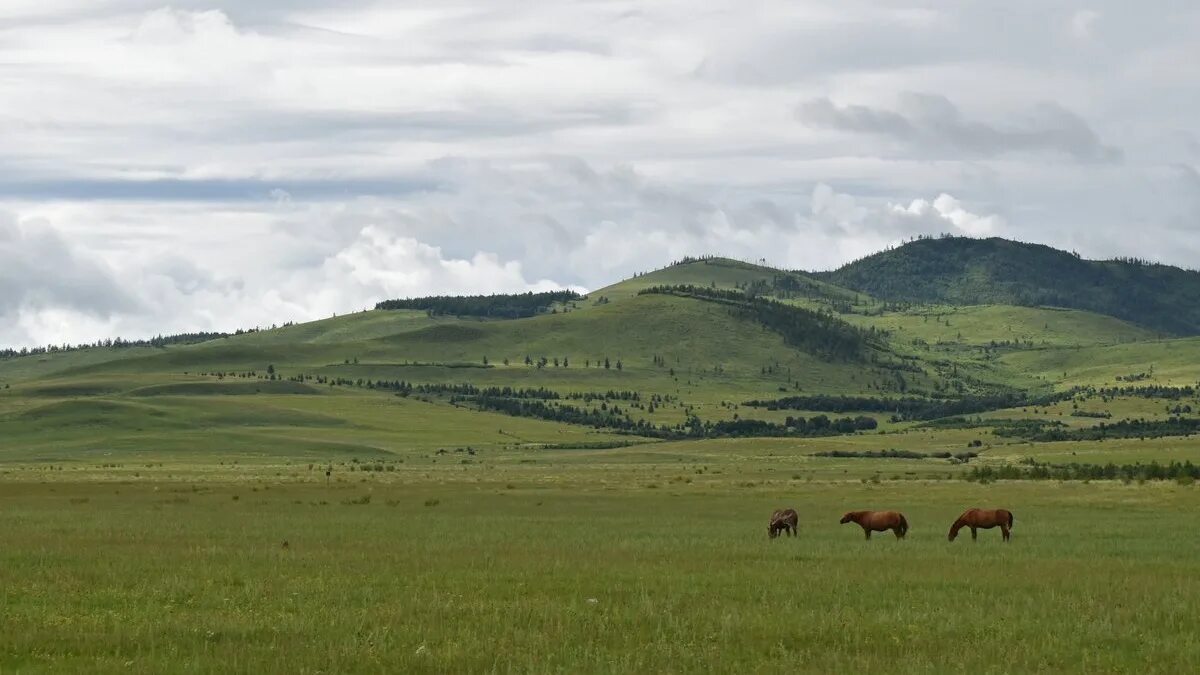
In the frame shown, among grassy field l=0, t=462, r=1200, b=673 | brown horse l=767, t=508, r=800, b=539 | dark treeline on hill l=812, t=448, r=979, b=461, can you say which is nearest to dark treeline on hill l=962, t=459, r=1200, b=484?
grassy field l=0, t=462, r=1200, b=673

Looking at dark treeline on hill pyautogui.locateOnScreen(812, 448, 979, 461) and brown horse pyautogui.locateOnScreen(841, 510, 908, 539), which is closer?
brown horse pyautogui.locateOnScreen(841, 510, 908, 539)

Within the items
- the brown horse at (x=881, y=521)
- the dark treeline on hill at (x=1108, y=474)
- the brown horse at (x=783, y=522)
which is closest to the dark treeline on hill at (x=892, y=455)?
the dark treeline on hill at (x=1108, y=474)

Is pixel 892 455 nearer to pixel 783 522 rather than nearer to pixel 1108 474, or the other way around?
pixel 1108 474

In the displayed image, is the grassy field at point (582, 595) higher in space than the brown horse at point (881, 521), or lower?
lower

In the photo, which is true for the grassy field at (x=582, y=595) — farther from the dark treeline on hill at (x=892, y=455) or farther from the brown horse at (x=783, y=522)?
the dark treeline on hill at (x=892, y=455)

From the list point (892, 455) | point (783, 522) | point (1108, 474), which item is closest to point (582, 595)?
point (783, 522)

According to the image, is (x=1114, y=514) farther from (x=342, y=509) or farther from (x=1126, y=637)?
(x=1126, y=637)

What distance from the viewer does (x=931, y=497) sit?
7400 cm

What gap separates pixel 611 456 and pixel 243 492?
9115cm

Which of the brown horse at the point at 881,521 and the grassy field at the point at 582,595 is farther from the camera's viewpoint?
the brown horse at the point at 881,521

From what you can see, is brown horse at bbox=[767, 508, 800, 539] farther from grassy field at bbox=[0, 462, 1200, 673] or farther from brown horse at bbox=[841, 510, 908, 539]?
brown horse at bbox=[841, 510, 908, 539]

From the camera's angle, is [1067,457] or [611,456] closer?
[1067,457]

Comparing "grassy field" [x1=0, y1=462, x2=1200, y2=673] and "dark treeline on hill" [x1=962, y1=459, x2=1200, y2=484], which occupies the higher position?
"dark treeline on hill" [x1=962, y1=459, x2=1200, y2=484]

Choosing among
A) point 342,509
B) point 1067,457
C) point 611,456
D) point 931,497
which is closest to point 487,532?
point 342,509
